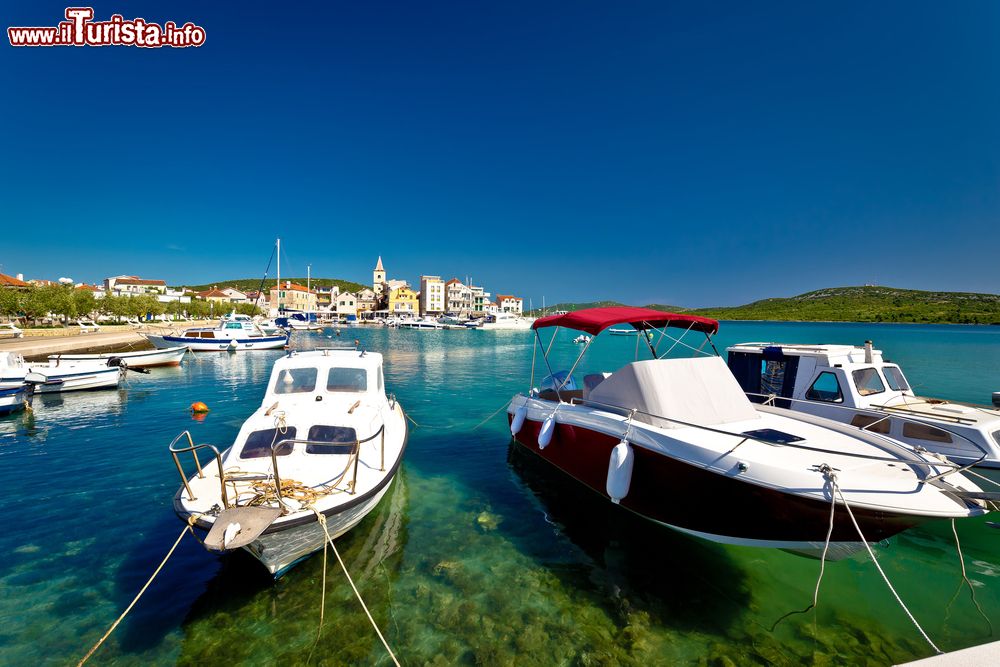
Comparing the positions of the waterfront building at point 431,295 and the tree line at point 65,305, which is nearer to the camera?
the tree line at point 65,305

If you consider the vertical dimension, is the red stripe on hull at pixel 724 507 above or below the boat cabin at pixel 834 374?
below

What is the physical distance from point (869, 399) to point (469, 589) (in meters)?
10.5

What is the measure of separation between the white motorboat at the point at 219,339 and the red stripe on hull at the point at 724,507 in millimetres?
43724

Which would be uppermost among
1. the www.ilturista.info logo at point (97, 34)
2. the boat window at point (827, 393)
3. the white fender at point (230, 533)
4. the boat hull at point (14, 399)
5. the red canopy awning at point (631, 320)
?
the www.ilturista.info logo at point (97, 34)

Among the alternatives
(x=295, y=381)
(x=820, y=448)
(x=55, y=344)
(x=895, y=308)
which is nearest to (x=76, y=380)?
(x=295, y=381)

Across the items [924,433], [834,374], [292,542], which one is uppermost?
[834,374]

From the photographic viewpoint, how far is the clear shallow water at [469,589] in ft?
16.3

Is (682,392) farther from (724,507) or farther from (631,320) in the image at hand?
(724,507)

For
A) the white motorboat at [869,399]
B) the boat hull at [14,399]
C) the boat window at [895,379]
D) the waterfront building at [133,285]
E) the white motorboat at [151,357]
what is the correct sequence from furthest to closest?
the waterfront building at [133,285] < the white motorboat at [151,357] < the boat hull at [14,399] < the boat window at [895,379] < the white motorboat at [869,399]

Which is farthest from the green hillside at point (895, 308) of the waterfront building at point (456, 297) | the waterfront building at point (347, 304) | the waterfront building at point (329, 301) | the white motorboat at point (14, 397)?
the white motorboat at point (14, 397)

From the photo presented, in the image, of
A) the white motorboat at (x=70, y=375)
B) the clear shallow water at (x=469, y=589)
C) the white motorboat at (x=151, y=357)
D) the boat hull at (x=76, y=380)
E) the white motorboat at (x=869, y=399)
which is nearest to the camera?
the clear shallow water at (x=469, y=589)

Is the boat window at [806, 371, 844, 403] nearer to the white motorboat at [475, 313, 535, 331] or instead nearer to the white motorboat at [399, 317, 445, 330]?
the white motorboat at [399, 317, 445, 330]

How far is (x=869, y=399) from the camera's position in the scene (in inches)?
389

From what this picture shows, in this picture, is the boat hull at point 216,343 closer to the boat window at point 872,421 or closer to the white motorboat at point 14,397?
the white motorboat at point 14,397
